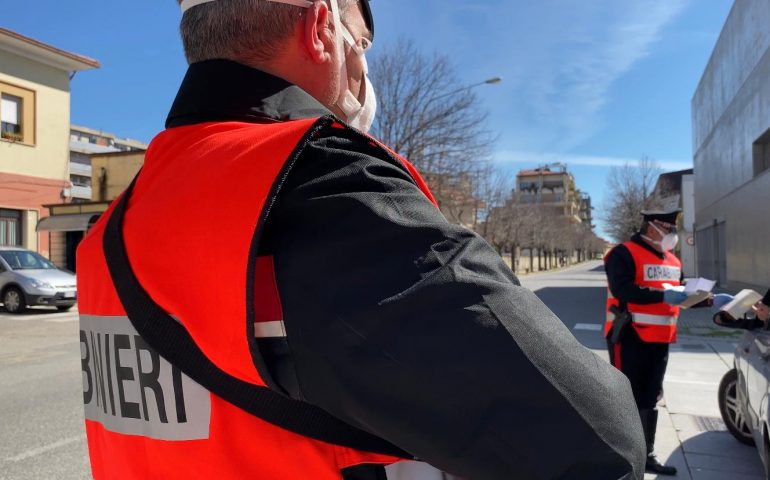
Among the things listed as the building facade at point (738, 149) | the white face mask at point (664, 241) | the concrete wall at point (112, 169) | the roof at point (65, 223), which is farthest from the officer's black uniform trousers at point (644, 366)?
the concrete wall at point (112, 169)

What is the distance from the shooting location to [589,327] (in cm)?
1302

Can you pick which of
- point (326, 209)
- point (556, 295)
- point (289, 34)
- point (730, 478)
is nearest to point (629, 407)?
point (326, 209)

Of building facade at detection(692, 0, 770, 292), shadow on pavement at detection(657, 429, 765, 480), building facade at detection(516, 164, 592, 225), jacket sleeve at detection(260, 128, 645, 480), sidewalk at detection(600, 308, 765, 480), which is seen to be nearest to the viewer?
jacket sleeve at detection(260, 128, 645, 480)

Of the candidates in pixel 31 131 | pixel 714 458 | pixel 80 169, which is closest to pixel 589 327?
pixel 714 458

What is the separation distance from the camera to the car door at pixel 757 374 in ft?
13.0

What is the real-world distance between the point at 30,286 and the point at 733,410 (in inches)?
587

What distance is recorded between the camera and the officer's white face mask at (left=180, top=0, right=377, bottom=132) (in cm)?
106

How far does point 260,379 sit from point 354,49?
73cm

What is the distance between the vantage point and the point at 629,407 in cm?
77

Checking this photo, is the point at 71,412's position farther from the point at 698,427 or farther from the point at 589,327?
the point at 589,327

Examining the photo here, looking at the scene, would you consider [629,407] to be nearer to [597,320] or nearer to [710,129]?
[597,320]

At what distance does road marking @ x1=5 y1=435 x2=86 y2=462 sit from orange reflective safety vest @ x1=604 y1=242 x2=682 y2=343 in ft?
15.3

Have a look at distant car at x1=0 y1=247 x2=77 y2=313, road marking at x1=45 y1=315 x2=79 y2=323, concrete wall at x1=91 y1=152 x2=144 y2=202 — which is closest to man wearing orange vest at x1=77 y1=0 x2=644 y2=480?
road marking at x1=45 y1=315 x2=79 y2=323

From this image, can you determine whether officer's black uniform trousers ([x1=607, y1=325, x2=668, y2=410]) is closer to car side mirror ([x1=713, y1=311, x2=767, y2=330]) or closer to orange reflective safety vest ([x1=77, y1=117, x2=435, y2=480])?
car side mirror ([x1=713, y1=311, x2=767, y2=330])
